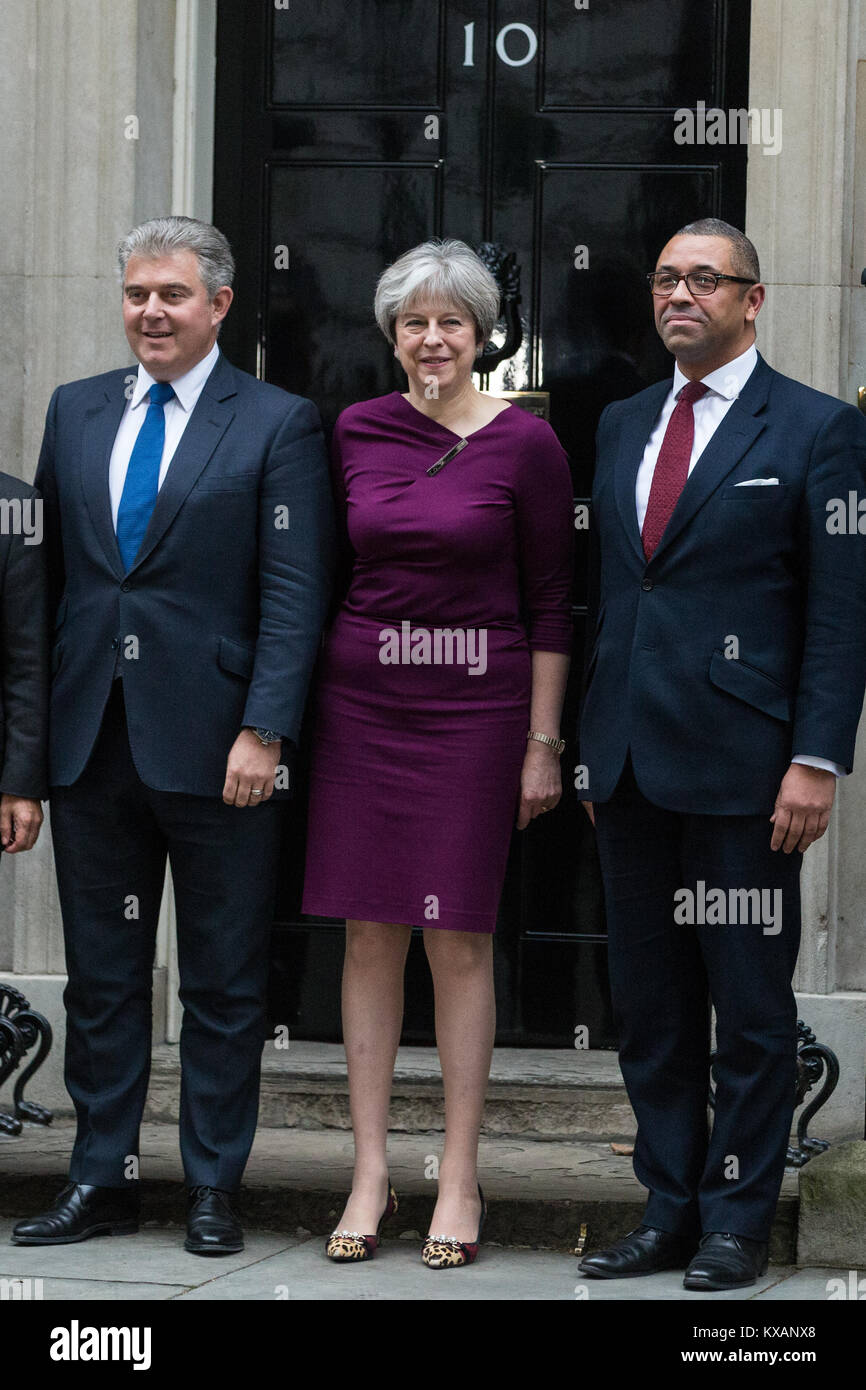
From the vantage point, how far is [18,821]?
430 cm

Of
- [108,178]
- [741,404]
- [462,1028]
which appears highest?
[108,178]

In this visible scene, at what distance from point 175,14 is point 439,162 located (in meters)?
0.91

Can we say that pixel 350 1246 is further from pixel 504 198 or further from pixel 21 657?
pixel 504 198

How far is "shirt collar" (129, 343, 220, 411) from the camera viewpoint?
14.1 feet

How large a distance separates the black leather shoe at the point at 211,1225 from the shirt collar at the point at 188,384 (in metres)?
1.76

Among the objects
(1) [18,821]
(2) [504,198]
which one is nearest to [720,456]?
(1) [18,821]

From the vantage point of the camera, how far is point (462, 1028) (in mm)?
4145

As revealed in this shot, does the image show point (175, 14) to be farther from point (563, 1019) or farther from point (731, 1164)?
point (731, 1164)

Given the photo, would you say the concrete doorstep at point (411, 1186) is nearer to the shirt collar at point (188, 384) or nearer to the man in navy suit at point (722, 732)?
the man in navy suit at point (722, 732)

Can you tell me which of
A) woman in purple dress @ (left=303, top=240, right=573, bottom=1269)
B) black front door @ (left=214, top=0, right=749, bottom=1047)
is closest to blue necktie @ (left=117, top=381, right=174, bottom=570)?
woman in purple dress @ (left=303, top=240, right=573, bottom=1269)

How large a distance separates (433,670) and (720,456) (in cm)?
76

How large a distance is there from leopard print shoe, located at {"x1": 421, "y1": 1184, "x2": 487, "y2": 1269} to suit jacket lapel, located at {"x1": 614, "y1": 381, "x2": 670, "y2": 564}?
4.95 ft

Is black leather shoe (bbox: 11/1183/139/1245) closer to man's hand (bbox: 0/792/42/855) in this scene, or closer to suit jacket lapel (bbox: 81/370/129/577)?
man's hand (bbox: 0/792/42/855)

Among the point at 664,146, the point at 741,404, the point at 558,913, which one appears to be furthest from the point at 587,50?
the point at 558,913
